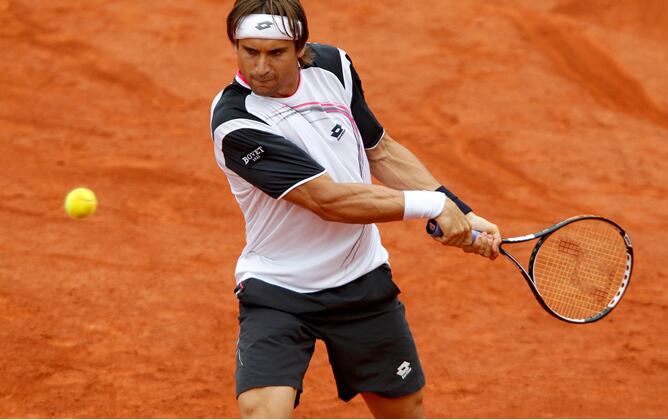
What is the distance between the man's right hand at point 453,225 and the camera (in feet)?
15.3

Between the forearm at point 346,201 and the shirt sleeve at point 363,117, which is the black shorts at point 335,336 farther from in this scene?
the shirt sleeve at point 363,117

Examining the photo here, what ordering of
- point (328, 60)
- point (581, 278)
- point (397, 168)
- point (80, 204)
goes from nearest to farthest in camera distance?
point (328, 60) < point (397, 168) < point (581, 278) < point (80, 204)

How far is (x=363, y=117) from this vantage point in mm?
5008

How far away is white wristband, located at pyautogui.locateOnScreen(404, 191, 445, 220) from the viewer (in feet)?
15.1

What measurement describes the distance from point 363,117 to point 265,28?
704 millimetres

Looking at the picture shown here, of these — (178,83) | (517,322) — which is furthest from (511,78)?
(517,322)

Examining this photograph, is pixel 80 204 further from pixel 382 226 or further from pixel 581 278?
pixel 382 226

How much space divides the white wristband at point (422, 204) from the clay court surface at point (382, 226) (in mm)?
2500

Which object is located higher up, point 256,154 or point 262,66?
point 262,66

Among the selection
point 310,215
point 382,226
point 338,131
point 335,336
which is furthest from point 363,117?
point 382,226

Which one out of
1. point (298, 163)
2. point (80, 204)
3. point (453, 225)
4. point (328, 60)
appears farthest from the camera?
point (80, 204)

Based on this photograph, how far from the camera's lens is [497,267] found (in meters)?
8.43

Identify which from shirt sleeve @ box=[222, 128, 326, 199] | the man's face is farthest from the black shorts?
the man's face

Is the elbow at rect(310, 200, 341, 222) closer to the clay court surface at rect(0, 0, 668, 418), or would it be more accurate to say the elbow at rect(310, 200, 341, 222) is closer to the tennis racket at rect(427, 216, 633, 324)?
the tennis racket at rect(427, 216, 633, 324)
